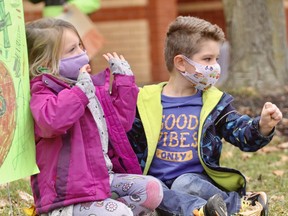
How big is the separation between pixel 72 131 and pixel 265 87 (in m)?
6.91

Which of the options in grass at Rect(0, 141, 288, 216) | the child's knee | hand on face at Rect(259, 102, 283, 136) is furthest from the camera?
grass at Rect(0, 141, 288, 216)

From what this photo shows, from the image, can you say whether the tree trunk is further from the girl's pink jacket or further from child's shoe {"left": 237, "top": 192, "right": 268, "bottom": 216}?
the girl's pink jacket

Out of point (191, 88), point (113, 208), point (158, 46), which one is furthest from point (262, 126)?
point (158, 46)

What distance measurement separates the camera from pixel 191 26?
15.9 ft

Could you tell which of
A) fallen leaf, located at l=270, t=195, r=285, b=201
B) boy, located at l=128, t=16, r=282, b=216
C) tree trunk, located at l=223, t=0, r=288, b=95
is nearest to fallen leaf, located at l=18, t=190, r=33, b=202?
boy, located at l=128, t=16, r=282, b=216

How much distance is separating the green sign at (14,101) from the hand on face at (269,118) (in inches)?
49.8

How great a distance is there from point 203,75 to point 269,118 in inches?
19.2

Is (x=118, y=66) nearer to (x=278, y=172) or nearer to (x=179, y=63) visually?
(x=179, y=63)

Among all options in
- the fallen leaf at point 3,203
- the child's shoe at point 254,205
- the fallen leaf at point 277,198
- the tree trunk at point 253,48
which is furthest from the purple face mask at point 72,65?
the tree trunk at point 253,48

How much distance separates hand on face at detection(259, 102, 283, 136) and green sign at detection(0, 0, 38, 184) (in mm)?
1265

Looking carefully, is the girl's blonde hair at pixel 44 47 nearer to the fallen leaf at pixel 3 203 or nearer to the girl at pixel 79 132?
the girl at pixel 79 132

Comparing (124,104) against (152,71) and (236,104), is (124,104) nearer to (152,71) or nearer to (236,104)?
(236,104)

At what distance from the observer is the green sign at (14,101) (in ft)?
13.4

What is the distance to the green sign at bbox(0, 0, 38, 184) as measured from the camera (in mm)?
4074
